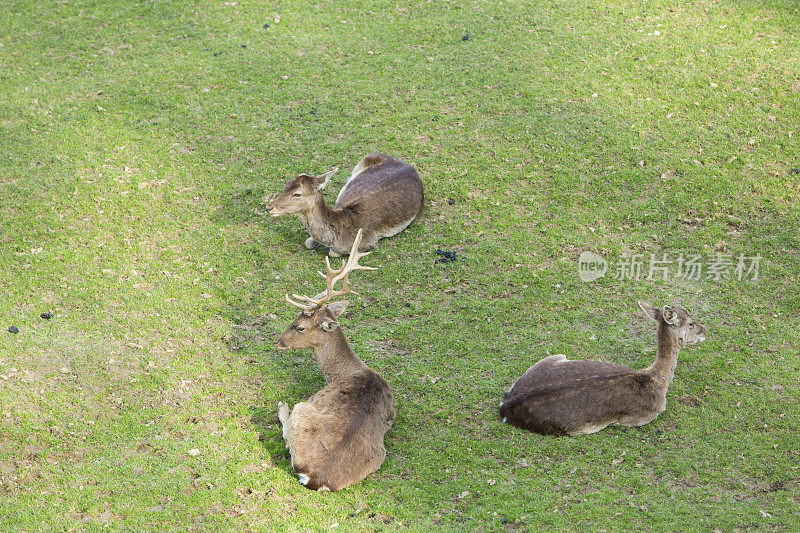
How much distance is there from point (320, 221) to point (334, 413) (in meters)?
3.50

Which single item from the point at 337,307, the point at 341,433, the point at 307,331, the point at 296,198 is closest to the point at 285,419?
the point at 341,433

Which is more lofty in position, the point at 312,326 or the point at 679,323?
the point at 679,323

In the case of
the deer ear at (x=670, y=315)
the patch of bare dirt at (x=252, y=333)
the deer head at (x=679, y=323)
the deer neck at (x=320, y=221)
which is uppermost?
Answer: the deer ear at (x=670, y=315)

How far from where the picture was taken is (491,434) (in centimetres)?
718

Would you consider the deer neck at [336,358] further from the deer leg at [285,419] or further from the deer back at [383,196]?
the deer back at [383,196]

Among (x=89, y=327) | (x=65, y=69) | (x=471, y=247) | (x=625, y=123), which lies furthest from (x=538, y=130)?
(x=65, y=69)

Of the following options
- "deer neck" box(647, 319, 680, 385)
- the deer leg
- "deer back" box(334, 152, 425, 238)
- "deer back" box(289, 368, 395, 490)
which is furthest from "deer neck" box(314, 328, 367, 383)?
"deer neck" box(647, 319, 680, 385)

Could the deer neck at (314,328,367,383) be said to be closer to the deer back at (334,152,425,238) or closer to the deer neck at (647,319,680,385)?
the deer back at (334,152,425,238)

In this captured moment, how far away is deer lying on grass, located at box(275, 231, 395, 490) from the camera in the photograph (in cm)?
646

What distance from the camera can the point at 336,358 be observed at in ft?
24.8

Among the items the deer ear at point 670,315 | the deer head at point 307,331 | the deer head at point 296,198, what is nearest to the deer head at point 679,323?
the deer ear at point 670,315

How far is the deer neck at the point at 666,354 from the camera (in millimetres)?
7508

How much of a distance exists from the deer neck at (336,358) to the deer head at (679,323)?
2797 millimetres

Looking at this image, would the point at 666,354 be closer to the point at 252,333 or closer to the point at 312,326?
the point at 312,326
